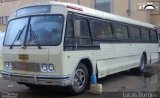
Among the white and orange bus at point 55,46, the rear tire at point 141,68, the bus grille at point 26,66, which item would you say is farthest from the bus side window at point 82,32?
the rear tire at point 141,68

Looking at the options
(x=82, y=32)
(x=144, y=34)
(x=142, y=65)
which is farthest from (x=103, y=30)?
(x=144, y=34)

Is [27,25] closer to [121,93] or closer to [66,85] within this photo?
[66,85]

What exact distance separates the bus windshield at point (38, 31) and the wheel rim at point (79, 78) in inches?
51.1

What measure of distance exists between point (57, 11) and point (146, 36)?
891cm

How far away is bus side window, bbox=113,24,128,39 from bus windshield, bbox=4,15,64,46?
399cm

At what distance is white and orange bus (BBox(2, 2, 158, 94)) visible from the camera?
353 inches

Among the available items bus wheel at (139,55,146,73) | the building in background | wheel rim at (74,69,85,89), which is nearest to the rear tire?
bus wheel at (139,55,146,73)

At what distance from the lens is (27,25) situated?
9562 mm

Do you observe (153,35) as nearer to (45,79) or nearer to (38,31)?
(38,31)

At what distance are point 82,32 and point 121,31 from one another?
3.78m

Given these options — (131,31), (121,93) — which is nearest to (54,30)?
(121,93)

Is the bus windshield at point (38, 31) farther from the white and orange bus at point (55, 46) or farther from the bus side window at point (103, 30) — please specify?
the bus side window at point (103, 30)

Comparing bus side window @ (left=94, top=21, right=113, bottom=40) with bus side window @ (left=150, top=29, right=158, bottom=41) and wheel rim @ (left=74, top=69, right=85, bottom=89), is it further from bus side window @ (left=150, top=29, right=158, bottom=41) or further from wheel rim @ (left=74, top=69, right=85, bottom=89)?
bus side window @ (left=150, top=29, right=158, bottom=41)

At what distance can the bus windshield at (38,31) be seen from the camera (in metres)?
9.09
